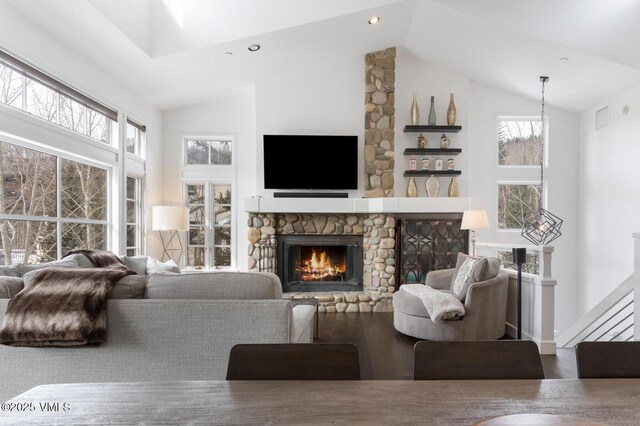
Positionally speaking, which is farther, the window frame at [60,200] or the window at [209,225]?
the window at [209,225]

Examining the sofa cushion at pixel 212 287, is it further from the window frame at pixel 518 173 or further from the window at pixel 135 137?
the window frame at pixel 518 173

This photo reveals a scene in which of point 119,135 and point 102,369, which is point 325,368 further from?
point 119,135

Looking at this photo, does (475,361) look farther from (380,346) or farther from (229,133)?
(229,133)

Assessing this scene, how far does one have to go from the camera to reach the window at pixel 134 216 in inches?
196

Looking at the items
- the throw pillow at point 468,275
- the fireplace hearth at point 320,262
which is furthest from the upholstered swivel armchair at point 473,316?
the fireplace hearth at point 320,262

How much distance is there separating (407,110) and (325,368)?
198 inches

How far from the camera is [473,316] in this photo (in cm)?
335

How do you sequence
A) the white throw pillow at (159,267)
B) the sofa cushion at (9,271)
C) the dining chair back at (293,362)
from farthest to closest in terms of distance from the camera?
the white throw pillow at (159,267) → the sofa cushion at (9,271) → the dining chair back at (293,362)

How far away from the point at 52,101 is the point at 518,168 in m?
6.26

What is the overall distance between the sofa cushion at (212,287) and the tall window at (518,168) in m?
4.90

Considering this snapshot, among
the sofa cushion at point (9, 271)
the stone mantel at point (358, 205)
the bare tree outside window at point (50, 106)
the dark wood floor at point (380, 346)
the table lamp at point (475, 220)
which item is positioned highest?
the bare tree outside window at point (50, 106)

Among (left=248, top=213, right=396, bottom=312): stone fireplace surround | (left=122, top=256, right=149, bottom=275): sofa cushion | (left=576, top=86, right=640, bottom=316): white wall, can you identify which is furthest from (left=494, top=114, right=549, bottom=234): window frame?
(left=122, top=256, right=149, bottom=275): sofa cushion

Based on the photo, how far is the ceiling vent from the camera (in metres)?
4.92

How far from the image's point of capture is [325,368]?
44.4 inches
